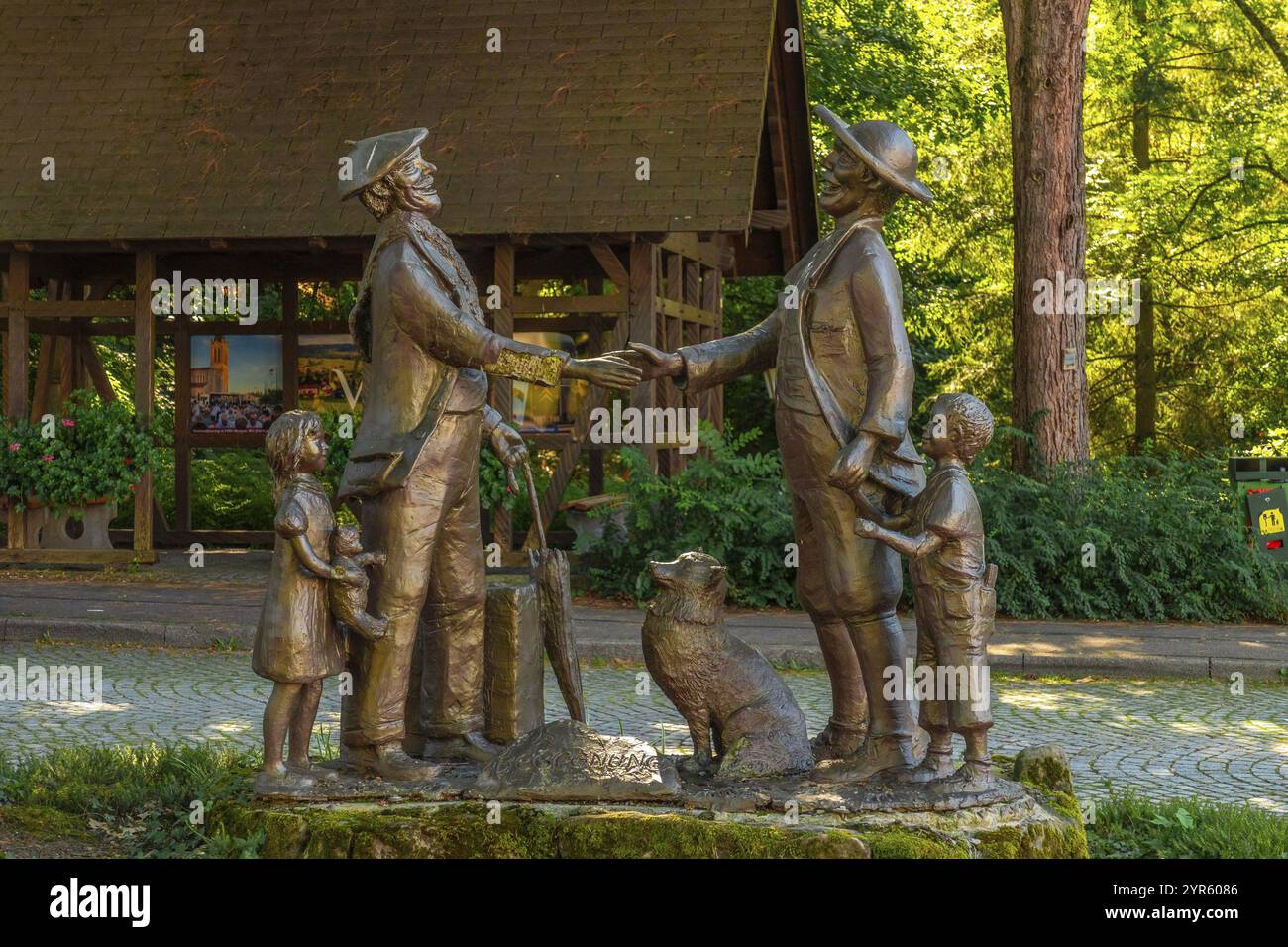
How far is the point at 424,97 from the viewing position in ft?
47.2

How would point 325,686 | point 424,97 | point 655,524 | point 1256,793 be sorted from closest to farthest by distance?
point 1256,793
point 325,686
point 655,524
point 424,97

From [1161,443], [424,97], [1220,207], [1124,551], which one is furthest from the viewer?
[1161,443]

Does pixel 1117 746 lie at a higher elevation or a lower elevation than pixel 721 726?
lower

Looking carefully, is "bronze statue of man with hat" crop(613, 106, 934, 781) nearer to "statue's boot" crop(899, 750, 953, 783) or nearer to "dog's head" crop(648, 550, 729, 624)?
"statue's boot" crop(899, 750, 953, 783)

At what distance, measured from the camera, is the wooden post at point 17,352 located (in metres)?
14.3

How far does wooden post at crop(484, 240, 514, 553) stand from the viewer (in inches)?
543

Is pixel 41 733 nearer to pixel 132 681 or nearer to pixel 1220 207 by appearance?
pixel 132 681

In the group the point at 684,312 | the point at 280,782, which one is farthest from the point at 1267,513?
the point at 280,782

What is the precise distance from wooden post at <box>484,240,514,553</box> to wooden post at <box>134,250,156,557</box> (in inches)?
131

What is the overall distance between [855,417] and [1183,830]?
1.95 m

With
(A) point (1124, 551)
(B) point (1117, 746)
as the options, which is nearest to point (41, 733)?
(B) point (1117, 746)

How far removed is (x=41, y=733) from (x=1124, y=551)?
781 centimetres

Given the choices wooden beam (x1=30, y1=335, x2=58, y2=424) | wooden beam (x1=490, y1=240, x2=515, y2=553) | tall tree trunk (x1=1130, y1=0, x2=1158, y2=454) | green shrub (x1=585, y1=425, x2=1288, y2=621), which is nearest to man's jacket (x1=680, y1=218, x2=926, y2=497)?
green shrub (x1=585, y1=425, x2=1288, y2=621)

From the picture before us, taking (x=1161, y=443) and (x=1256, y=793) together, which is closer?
(x=1256, y=793)
